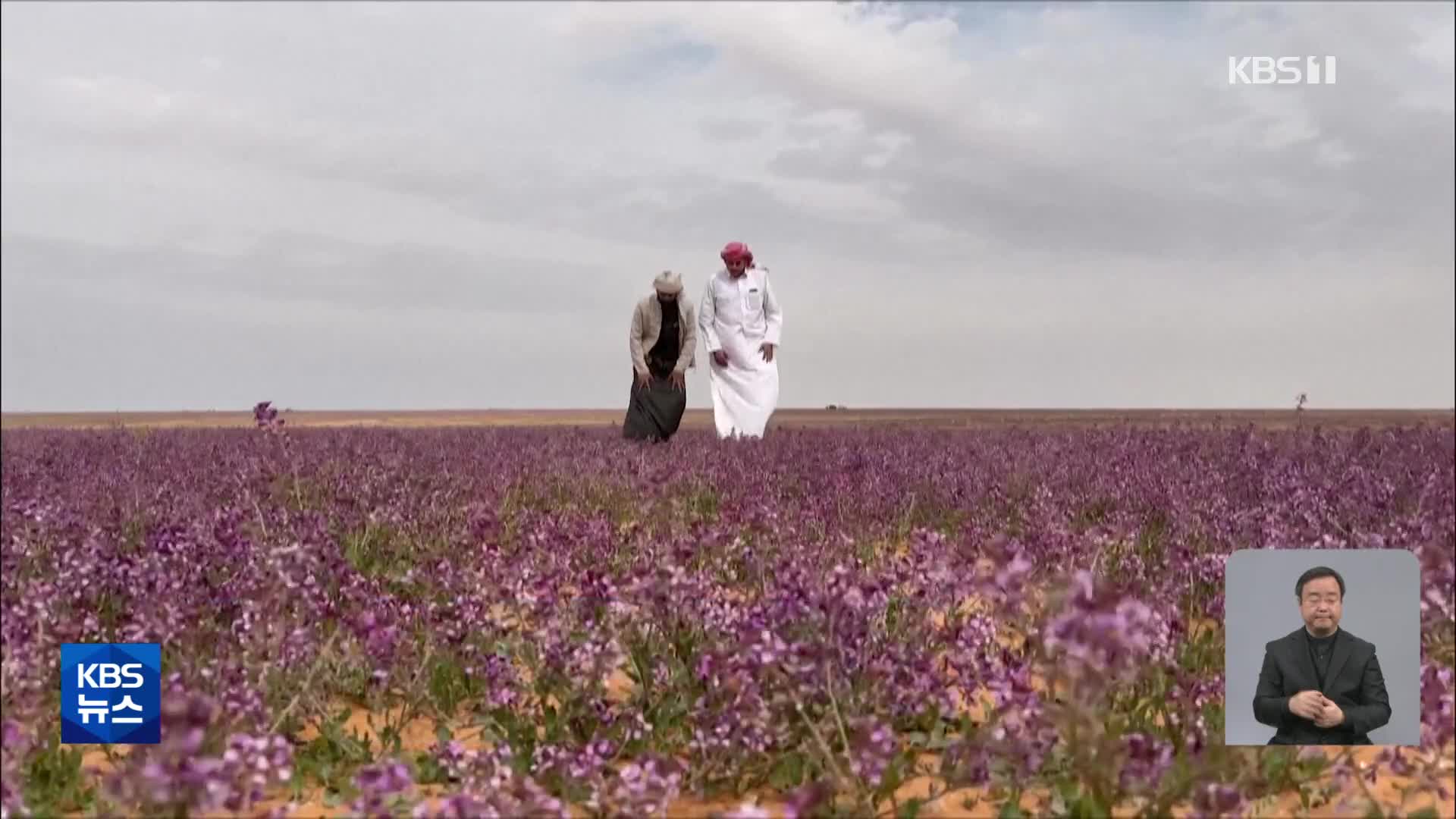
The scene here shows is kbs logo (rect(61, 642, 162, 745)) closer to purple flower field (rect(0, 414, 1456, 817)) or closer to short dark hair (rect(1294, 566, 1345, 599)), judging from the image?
purple flower field (rect(0, 414, 1456, 817))

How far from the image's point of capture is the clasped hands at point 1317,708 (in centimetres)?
283

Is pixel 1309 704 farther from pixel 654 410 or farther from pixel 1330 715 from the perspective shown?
pixel 654 410

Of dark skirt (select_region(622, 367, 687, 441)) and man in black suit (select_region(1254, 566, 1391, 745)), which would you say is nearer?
man in black suit (select_region(1254, 566, 1391, 745))

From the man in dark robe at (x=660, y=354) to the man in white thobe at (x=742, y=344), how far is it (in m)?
0.59

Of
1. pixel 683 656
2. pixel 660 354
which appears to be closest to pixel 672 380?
pixel 660 354

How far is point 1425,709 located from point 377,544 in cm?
435

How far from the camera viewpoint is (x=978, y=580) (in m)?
2.69

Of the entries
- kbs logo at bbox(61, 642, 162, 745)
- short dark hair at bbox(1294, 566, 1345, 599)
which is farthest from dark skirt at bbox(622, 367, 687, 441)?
short dark hair at bbox(1294, 566, 1345, 599)

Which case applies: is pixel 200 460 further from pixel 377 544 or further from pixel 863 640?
pixel 863 640

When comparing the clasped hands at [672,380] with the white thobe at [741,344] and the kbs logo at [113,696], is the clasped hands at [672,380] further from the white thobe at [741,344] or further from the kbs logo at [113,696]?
the kbs logo at [113,696]

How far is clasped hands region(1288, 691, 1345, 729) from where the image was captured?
111 inches

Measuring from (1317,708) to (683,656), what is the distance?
5.75 ft

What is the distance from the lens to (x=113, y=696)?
3246mm

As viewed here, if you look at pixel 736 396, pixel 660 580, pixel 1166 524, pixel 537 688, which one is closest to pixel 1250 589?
pixel 660 580
